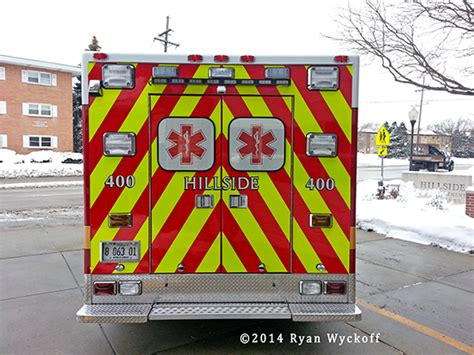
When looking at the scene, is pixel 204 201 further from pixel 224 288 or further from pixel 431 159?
pixel 431 159

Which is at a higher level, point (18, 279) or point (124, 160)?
point (124, 160)

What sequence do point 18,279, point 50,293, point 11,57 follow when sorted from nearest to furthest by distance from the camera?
point 50,293, point 18,279, point 11,57

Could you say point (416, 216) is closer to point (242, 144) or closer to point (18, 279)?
point (242, 144)

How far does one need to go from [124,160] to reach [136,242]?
0.73 metres

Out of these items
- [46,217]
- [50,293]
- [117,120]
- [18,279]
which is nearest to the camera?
[117,120]

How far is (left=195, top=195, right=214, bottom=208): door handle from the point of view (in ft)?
11.9

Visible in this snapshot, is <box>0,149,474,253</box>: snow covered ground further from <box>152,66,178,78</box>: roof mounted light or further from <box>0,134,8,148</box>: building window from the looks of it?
<box>0,134,8,148</box>: building window

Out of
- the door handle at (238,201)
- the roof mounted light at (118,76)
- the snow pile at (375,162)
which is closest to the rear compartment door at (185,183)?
the door handle at (238,201)

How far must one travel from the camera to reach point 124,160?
11.7 feet

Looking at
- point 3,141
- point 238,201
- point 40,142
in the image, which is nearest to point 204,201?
point 238,201

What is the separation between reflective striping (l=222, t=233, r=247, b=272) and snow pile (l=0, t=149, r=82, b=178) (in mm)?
23915

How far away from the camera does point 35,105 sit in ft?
107

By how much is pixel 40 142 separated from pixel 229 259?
110ft

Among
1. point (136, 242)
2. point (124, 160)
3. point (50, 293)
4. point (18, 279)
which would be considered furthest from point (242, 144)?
point (18, 279)
